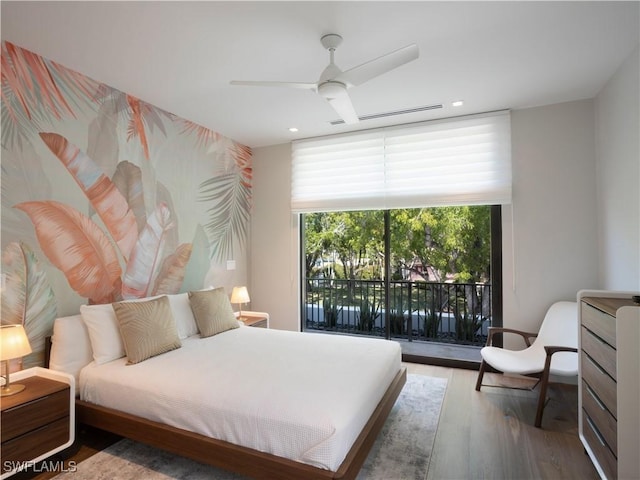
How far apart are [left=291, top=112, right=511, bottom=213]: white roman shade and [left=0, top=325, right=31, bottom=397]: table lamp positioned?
3197 millimetres

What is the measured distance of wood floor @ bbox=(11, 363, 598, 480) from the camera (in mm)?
2172

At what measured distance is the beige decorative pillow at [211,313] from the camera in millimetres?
3410

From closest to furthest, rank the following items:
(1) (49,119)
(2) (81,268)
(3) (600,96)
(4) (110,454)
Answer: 1. (4) (110,454)
2. (1) (49,119)
3. (2) (81,268)
4. (3) (600,96)

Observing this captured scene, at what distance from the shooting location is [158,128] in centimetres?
364

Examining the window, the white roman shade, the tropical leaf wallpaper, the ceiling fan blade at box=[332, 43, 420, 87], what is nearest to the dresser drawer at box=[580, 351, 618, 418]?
the window

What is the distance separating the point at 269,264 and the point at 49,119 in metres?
2.97

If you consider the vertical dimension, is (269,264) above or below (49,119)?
below

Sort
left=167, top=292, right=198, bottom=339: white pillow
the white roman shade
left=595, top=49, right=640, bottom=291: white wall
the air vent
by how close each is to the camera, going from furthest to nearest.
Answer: the white roman shade, the air vent, left=167, top=292, right=198, bottom=339: white pillow, left=595, top=49, right=640, bottom=291: white wall

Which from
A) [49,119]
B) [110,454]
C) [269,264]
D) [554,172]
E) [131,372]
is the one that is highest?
[49,119]

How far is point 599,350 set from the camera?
2.01 metres

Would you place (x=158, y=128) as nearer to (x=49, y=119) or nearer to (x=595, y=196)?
(x=49, y=119)

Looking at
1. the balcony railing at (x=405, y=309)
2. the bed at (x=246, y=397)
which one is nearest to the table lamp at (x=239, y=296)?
the balcony railing at (x=405, y=309)

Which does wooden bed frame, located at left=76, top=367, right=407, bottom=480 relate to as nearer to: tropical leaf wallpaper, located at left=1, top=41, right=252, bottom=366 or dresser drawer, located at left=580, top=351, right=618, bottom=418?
tropical leaf wallpaper, located at left=1, top=41, right=252, bottom=366

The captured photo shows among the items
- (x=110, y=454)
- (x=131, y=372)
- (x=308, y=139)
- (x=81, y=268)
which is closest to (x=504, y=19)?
(x=308, y=139)
